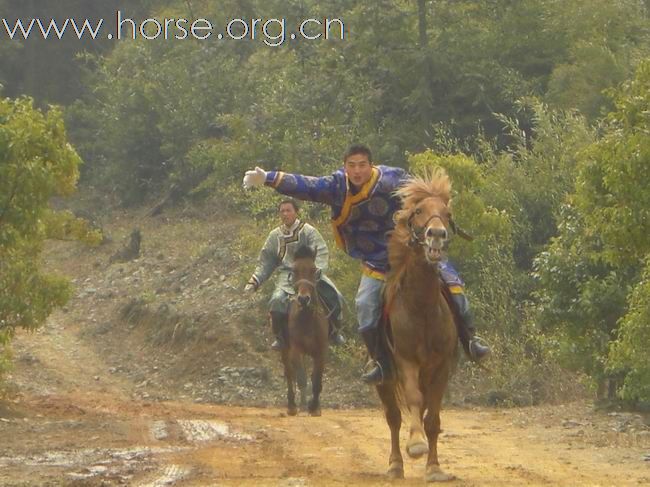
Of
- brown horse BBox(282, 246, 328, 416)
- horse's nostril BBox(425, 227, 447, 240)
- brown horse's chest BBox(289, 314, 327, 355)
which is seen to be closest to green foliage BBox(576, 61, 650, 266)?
horse's nostril BBox(425, 227, 447, 240)

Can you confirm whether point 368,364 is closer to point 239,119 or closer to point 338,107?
point 338,107

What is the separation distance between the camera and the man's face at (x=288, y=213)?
60.3 ft

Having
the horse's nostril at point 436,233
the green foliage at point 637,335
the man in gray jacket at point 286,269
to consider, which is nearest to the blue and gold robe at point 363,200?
the horse's nostril at point 436,233

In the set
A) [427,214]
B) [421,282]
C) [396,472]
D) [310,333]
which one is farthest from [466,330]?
[310,333]

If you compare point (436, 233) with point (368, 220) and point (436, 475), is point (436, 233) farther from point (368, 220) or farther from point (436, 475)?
point (436, 475)

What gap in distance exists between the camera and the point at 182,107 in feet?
140

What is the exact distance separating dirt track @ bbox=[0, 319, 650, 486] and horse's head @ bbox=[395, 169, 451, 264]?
73.1 inches

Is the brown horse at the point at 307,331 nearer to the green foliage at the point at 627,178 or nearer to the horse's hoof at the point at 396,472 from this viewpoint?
the green foliage at the point at 627,178

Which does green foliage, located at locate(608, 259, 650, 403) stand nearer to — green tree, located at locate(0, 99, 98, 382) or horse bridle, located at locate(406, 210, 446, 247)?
horse bridle, located at locate(406, 210, 446, 247)

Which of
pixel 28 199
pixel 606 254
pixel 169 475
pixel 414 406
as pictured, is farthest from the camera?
pixel 28 199

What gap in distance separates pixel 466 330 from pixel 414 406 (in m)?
1.13

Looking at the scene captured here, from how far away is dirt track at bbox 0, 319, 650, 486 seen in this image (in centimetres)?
1080

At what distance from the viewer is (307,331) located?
→ 18.5m

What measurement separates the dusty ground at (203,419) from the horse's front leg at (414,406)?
49cm
